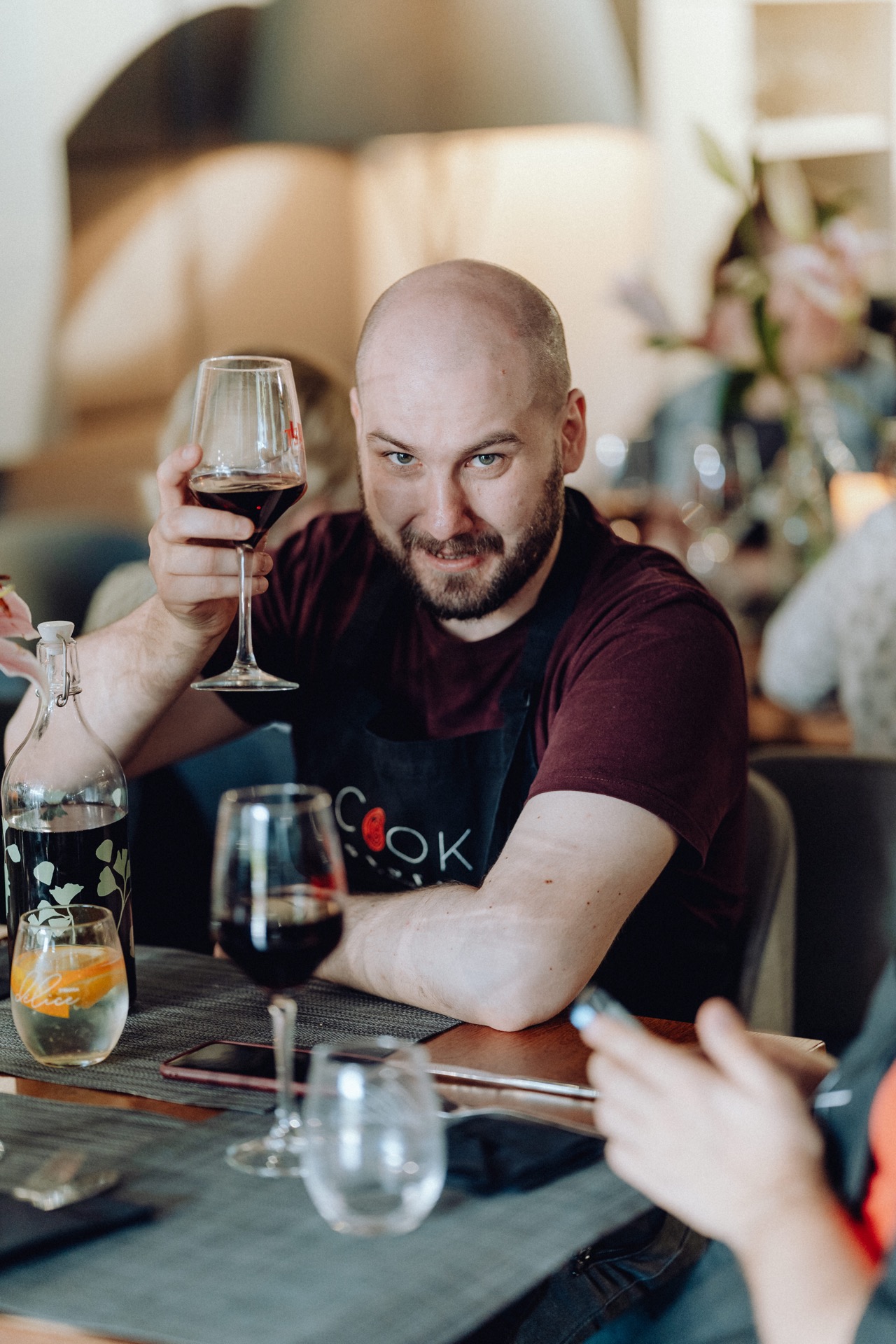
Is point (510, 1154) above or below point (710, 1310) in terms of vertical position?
above

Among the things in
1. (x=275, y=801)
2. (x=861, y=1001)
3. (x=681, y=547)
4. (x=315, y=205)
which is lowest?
(x=861, y=1001)

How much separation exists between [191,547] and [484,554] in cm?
30

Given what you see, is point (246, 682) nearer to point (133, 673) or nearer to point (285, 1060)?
point (133, 673)

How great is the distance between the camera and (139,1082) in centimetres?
100

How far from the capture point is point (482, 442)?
1.42 m

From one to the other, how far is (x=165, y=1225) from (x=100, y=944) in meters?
0.27

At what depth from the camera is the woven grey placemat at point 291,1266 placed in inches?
27.9

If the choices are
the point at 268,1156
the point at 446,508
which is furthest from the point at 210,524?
the point at 268,1156

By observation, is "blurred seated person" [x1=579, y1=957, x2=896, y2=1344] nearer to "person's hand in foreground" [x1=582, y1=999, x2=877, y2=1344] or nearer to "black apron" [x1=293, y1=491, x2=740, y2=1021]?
"person's hand in foreground" [x1=582, y1=999, x2=877, y2=1344]

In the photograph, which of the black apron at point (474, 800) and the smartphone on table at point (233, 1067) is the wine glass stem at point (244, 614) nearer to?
the black apron at point (474, 800)

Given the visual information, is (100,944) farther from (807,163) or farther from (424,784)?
(807,163)

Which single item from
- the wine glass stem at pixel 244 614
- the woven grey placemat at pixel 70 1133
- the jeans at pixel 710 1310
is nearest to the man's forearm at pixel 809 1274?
the jeans at pixel 710 1310

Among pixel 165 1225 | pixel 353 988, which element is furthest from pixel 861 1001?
pixel 165 1225

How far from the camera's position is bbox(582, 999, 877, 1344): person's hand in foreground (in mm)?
726
